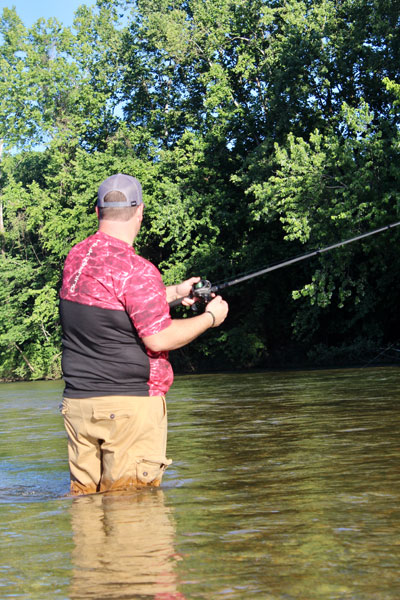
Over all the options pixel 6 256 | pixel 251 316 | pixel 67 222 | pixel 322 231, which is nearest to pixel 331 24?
pixel 322 231

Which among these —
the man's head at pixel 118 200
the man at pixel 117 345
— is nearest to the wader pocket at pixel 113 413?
the man at pixel 117 345

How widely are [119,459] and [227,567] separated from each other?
1.47 metres

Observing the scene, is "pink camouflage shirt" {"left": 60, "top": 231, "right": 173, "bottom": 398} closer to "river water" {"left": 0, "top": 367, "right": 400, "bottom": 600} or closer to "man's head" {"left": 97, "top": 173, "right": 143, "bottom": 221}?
"man's head" {"left": 97, "top": 173, "right": 143, "bottom": 221}

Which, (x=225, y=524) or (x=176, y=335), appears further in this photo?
(x=176, y=335)

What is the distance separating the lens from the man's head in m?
4.92

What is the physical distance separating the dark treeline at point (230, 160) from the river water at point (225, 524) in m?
17.4

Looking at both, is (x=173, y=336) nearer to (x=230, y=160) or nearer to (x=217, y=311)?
(x=217, y=311)

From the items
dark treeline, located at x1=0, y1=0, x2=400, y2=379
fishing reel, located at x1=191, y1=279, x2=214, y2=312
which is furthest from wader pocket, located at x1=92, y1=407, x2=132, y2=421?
dark treeline, located at x1=0, y1=0, x2=400, y2=379

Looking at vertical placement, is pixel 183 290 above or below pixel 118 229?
below

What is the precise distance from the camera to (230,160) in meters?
36.1

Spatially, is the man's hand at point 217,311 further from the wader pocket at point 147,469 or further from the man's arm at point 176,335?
the wader pocket at point 147,469

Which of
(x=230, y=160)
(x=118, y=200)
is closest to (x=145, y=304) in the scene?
(x=118, y=200)

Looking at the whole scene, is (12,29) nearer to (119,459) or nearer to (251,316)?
(251,316)

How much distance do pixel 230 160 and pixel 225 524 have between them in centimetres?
3223
